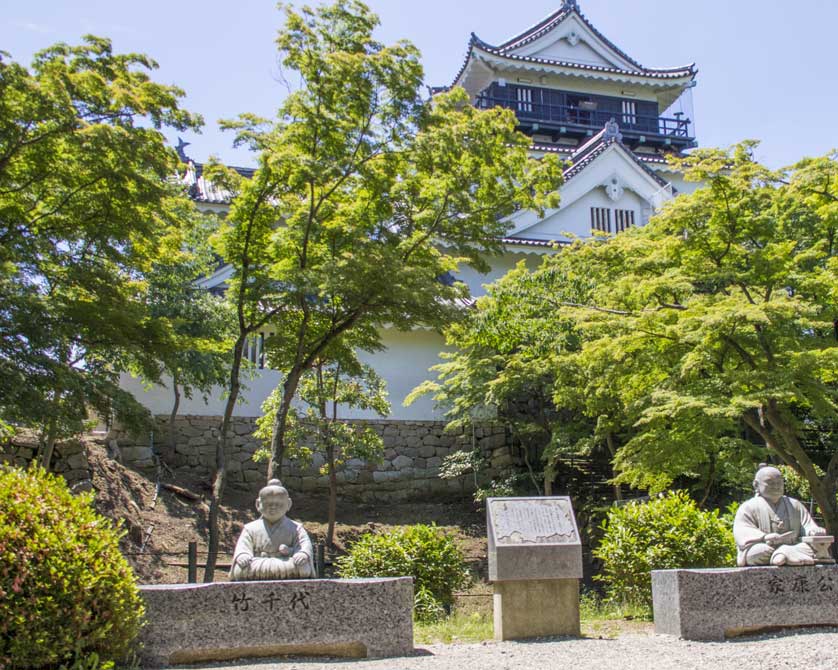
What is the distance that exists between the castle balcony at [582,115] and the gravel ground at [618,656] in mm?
26967

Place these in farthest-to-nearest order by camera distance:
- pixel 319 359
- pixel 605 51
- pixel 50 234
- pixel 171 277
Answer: pixel 605 51 → pixel 171 277 → pixel 319 359 → pixel 50 234

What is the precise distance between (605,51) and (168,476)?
2712 cm

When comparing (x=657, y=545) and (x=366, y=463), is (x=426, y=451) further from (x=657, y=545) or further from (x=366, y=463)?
(x=657, y=545)

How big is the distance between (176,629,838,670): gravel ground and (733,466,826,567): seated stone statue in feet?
2.43

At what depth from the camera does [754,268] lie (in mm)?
12484

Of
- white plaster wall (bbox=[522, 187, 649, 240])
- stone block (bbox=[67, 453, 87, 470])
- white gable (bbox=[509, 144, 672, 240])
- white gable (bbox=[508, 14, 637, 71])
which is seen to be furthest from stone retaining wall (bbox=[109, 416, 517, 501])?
white gable (bbox=[508, 14, 637, 71])

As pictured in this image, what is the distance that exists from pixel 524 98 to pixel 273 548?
96.8ft

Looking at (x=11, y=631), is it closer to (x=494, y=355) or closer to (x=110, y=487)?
(x=110, y=487)

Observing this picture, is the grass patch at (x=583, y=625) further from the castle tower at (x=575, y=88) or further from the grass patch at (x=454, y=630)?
the castle tower at (x=575, y=88)

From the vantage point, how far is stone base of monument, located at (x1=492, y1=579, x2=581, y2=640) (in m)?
8.46

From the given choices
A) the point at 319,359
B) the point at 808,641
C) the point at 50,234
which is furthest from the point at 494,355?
the point at 808,641

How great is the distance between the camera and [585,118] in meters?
34.9

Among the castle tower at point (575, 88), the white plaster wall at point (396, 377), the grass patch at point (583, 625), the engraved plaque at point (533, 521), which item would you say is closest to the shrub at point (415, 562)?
the grass patch at point (583, 625)

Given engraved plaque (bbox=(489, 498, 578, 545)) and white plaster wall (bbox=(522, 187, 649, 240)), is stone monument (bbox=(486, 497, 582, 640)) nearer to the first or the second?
engraved plaque (bbox=(489, 498, 578, 545))
